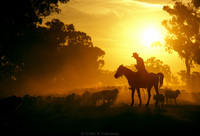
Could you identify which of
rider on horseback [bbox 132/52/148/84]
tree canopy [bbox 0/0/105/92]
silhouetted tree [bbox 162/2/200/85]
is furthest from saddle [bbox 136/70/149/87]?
silhouetted tree [bbox 162/2/200/85]

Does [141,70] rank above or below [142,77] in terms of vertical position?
above

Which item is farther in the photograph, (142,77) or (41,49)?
(41,49)

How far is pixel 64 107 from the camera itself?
19.5 metres

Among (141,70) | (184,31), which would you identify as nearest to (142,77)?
(141,70)

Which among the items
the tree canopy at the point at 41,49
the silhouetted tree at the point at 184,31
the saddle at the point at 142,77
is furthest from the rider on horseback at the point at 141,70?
the silhouetted tree at the point at 184,31

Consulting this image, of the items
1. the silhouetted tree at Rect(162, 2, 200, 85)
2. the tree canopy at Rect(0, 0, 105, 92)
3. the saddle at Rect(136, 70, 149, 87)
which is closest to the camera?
the saddle at Rect(136, 70, 149, 87)

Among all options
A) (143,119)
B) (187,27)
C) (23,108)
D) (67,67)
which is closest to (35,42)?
(67,67)

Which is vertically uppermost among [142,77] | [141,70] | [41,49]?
[41,49]

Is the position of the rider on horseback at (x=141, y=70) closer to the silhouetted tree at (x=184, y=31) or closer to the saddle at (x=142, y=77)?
the saddle at (x=142, y=77)

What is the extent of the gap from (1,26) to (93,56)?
40.6 metres

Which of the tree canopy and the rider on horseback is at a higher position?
the tree canopy

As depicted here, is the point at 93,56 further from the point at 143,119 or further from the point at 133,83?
the point at 143,119

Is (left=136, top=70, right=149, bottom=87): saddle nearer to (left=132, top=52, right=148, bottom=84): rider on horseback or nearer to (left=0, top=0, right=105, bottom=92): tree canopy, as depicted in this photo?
(left=132, top=52, right=148, bottom=84): rider on horseback

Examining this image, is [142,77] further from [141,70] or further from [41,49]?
Result: [41,49]
